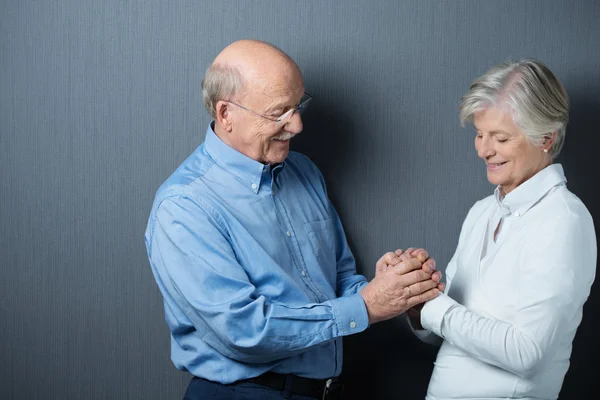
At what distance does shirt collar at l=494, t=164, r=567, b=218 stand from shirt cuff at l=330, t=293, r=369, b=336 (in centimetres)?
49

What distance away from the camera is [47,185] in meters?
2.43

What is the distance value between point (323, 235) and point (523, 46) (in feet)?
3.05

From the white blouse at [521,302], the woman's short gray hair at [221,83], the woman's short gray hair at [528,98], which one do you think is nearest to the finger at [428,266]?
the white blouse at [521,302]

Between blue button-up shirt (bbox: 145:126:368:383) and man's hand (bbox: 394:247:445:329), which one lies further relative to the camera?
man's hand (bbox: 394:247:445:329)

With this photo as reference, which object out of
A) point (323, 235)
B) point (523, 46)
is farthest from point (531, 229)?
point (523, 46)

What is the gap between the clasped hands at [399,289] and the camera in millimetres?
1910

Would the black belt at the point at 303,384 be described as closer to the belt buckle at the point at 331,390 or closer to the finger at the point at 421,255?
the belt buckle at the point at 331,390

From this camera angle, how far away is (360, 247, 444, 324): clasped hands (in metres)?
1.91

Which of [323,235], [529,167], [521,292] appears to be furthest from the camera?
[323,235]

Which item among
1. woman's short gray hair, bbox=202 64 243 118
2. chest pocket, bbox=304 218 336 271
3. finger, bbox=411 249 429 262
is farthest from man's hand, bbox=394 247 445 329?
woman's short gray hair, bbox=202 64 243 118

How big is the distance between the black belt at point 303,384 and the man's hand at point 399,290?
27 cm

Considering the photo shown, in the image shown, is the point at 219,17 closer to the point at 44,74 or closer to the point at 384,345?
the point at 44,74

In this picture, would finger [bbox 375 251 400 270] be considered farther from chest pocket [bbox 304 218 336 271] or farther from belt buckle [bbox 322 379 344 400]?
belt buckle [bbox 322 379 344 400]

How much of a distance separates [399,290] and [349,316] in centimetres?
16
